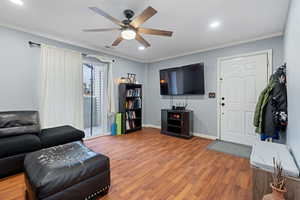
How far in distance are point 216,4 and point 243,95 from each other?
2.29 m

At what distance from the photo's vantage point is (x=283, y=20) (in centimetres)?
246

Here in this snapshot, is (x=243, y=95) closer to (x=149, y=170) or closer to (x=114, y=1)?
(x=149, y=170)

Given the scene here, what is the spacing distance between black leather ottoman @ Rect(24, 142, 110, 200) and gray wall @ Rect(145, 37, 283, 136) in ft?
10.4

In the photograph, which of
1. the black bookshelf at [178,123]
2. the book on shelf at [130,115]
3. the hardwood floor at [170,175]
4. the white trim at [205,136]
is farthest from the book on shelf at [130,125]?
the white trim at [205,136]

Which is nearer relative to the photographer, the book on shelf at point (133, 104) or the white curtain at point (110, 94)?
the white curtain at point (110, 94)

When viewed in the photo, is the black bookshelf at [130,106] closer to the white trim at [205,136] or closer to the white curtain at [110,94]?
the white curtain at [110,94]

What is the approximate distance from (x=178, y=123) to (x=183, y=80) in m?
1.34

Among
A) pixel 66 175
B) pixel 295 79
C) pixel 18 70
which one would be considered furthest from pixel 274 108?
pixel 18 70

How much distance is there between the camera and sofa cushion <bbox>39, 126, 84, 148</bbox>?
7.79ft

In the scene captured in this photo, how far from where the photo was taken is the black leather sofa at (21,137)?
2.00m

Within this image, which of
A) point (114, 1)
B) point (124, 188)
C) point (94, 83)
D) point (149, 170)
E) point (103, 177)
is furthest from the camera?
point (94, 83)

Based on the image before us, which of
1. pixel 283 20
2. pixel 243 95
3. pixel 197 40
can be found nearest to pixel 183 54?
pixel 197 40

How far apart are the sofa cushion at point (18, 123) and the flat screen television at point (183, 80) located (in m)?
3.56

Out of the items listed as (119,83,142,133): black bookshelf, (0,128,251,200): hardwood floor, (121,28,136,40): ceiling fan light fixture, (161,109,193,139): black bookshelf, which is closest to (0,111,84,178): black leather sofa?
(0,128,251,200): hardwood floor
